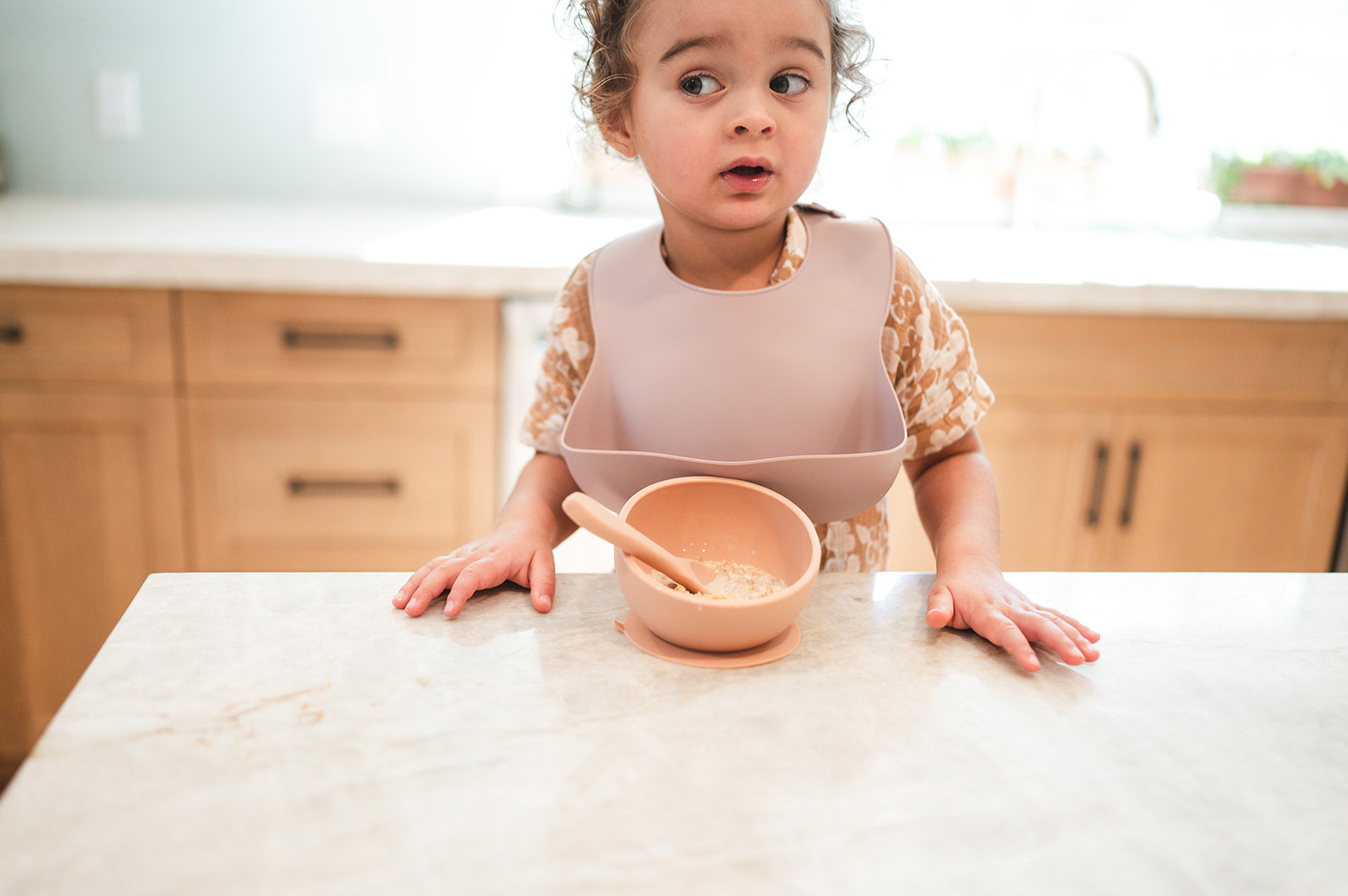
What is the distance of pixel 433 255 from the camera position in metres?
1.55

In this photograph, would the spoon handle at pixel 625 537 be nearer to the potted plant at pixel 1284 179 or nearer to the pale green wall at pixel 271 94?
the pale green wall at pixel 271 94

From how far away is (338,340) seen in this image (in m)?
1.55

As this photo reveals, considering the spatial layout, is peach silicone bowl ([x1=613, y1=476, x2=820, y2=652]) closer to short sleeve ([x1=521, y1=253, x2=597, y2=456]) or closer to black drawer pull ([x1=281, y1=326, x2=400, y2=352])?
short sleeve ([x1=521, y1=253, x2=597, y2=456])

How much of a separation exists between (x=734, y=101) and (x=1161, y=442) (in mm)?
1327

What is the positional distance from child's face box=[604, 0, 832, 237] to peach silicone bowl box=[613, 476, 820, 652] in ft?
0.76

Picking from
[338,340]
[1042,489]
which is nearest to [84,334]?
[338,340]

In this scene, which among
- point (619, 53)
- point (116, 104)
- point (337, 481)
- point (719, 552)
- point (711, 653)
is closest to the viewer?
point (711, 653)

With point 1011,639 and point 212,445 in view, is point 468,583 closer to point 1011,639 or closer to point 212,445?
point 1011,639

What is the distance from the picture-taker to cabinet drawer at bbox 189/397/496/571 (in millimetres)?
1575

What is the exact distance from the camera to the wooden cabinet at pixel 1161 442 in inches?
65.9

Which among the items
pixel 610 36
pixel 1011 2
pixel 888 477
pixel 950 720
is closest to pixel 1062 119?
pixel 1011 2

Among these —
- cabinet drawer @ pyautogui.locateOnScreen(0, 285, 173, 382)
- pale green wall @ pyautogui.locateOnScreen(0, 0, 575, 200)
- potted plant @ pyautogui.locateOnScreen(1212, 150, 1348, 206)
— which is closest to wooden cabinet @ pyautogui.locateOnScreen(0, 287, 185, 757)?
cabinet drawer @ pyautogui.locateOnScreen(0, 285, 173, 382)

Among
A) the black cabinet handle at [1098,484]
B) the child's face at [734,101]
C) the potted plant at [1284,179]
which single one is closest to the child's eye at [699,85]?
the child's face at [734,101]

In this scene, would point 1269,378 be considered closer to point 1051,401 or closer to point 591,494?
point 1051,401
